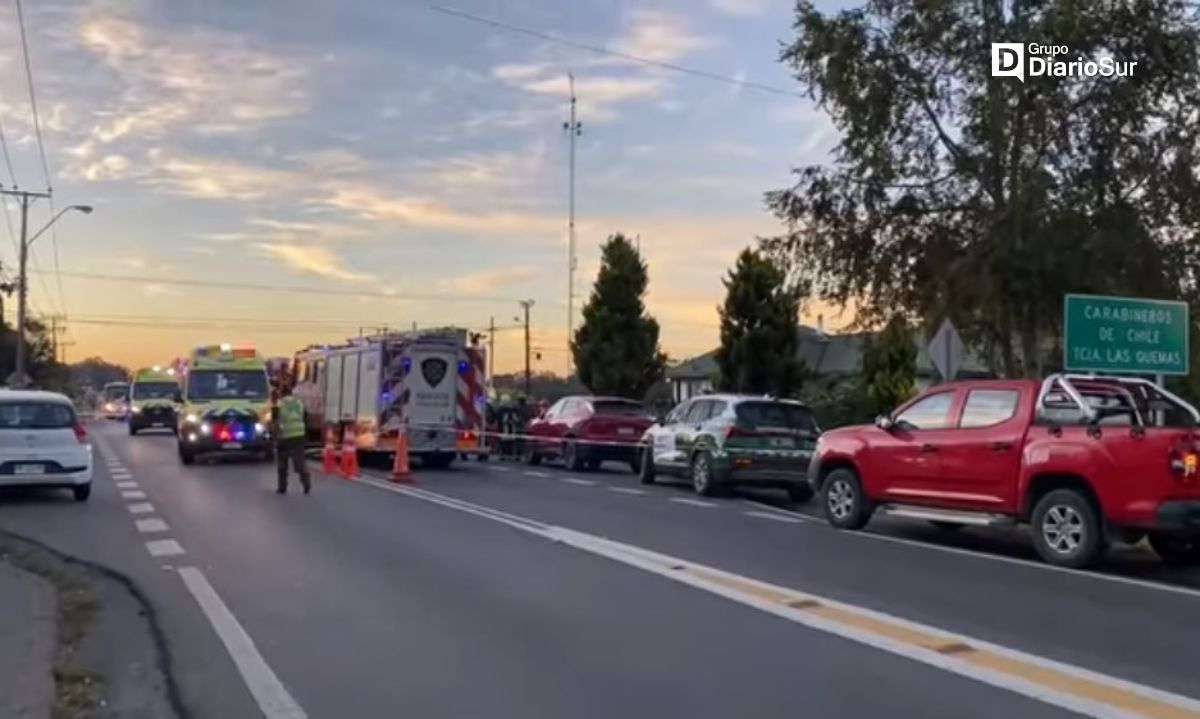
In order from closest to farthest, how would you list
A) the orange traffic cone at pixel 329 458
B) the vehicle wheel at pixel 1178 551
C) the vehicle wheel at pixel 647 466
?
the vehicle wheel at pixel 1178 551 < the vehicle wheel at pixel 647 466 < the orange traffic cone at pixel 329 458

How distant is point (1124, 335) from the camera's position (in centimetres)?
1728

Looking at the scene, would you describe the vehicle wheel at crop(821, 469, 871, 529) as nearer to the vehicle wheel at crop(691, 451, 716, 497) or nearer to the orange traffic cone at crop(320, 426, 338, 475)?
the vehicle wheel at crop(691, 451, 716, 497)

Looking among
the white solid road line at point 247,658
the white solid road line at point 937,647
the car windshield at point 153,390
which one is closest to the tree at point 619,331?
the car windshield at point 153,390

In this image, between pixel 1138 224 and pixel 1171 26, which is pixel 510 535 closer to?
pixel 1138 224

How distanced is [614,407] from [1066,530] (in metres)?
15.8

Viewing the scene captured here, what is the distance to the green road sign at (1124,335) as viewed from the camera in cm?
1697

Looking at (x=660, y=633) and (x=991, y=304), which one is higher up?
(x=991, y=304)

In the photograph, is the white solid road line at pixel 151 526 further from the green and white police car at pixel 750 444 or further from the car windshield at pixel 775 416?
the car windshield at pixel 775 416

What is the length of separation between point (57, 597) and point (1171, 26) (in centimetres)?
1783

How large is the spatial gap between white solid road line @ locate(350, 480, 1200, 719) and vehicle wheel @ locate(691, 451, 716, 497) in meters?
7.98

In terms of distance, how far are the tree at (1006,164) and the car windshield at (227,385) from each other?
42.2ft

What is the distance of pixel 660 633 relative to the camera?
29.4 feet

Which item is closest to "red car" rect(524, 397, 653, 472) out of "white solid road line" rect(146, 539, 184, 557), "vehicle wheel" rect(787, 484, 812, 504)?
"vehicle wheel" rect(787, 484, 812, 504)

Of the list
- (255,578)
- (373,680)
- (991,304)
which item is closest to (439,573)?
(255,578)
